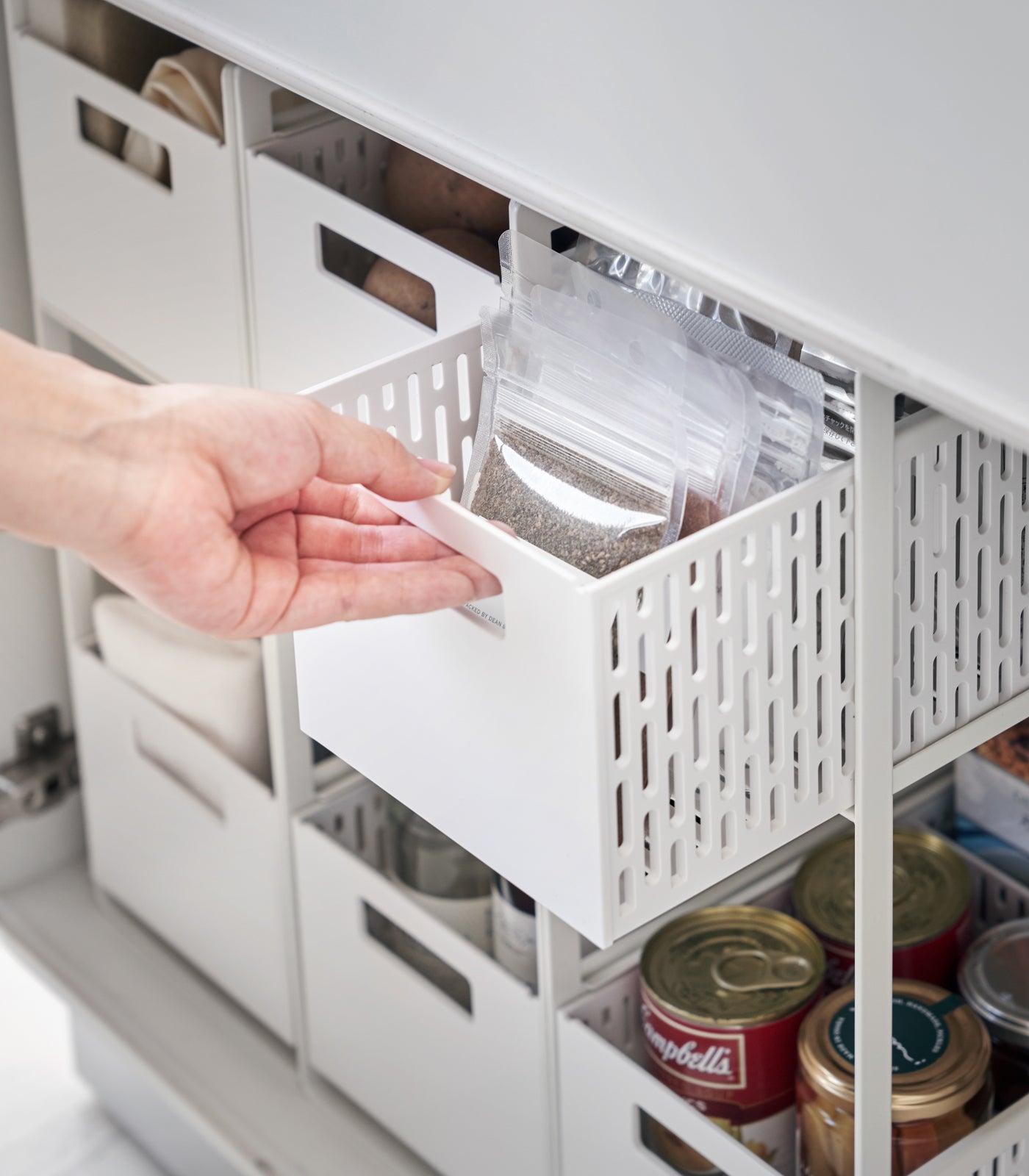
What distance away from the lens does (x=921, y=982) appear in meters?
1.11

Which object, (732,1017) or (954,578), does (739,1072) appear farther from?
(954,578)

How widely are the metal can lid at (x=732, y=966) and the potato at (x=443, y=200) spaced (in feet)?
1.63

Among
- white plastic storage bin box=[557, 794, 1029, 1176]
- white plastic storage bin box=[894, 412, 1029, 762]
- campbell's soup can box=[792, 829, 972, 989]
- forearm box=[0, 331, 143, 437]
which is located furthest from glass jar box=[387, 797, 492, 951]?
forearm box=[0, 331, 143, 437]

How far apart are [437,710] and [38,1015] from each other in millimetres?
1186

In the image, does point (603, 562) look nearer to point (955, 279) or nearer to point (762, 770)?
point (762, 770)

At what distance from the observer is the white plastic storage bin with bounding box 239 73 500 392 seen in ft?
3.29

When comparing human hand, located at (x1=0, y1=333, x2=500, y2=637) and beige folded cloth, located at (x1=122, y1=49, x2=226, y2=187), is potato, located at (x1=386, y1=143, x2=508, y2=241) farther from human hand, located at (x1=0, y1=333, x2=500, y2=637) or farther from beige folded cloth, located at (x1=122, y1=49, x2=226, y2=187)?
human hand, located at (x1=0, y1=333, x2=500, y2=637)

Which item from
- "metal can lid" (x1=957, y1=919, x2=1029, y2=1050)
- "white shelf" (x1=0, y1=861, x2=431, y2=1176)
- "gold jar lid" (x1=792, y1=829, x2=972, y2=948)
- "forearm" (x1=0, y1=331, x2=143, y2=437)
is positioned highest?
"forearm" (x1=0, y1=331, x2=143, y2=437)

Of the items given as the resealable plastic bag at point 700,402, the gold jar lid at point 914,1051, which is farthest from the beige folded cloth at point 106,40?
the gold jar lid at point 914,1051

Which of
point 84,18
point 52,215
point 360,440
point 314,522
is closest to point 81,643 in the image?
point 52,215

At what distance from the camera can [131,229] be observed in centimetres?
127

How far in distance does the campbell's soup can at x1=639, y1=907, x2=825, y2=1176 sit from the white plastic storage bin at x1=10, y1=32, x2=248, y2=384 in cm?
53

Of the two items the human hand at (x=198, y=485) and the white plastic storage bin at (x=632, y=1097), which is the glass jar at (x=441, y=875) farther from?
the human hand at (x=198, y=485)

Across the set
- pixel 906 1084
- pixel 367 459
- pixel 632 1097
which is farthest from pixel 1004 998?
pixel 367 459
